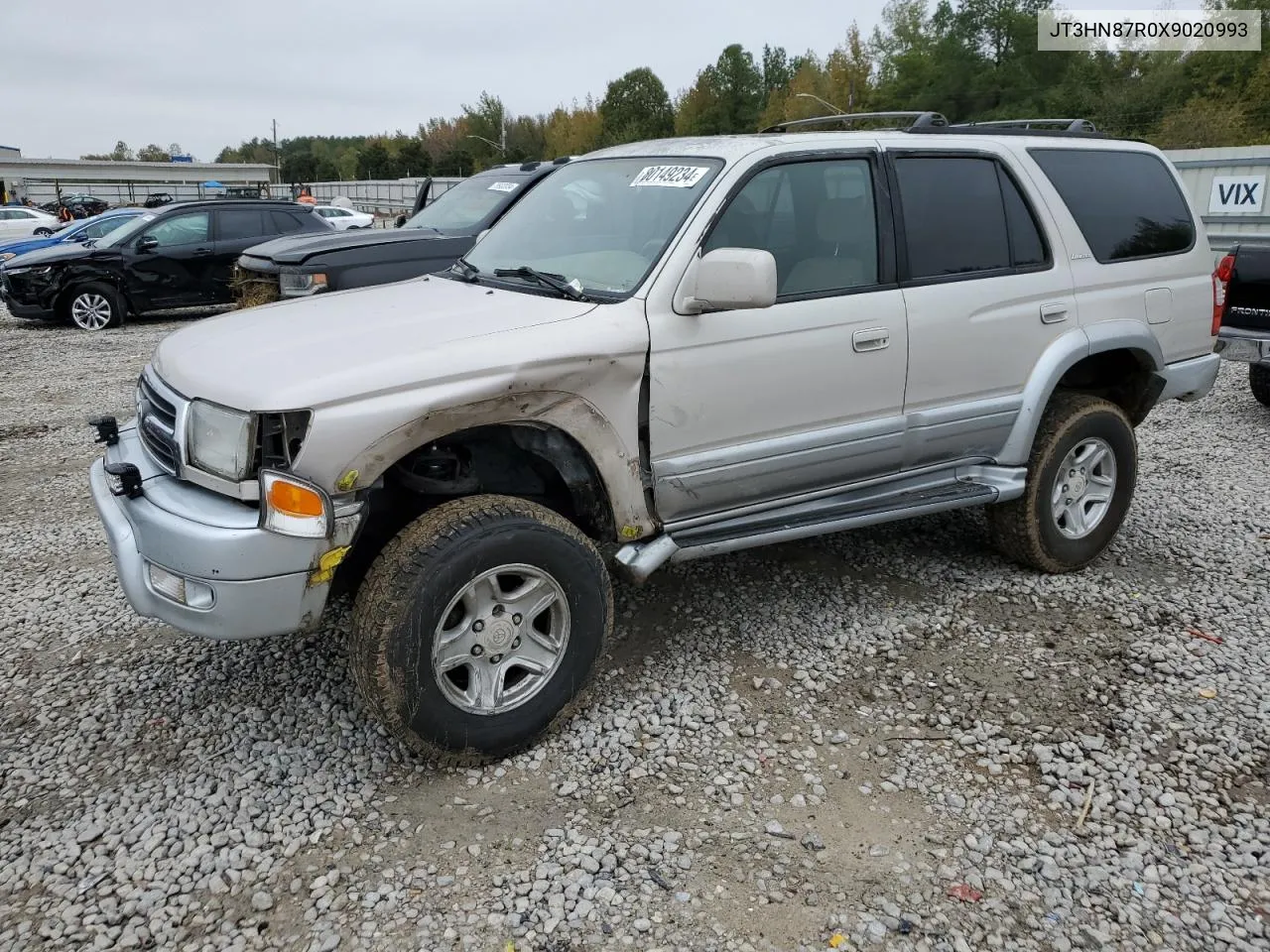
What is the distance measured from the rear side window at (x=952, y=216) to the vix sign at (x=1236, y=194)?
1322 cm

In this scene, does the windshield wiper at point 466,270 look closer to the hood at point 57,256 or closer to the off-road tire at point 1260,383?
the off-road tire at point 1260,383

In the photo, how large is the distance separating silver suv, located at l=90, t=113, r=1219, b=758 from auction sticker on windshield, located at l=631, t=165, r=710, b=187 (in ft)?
0.05

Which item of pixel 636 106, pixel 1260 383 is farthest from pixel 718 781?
pixel 636 106

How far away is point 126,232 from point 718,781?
12.9 m

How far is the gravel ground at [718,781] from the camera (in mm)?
2562

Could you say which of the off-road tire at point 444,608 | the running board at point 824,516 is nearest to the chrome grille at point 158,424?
the off-road tire at point 444,608

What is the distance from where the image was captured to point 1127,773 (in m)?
3.14

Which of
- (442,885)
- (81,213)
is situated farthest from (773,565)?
(81,213)

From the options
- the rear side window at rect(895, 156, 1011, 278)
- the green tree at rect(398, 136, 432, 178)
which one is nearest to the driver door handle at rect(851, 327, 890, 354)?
the rear side window at rect(895, 156, 1011, 278)

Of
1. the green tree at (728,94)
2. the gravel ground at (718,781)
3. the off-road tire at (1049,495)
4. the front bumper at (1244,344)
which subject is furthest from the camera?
the green tree at (728,94)

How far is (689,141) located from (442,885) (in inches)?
117

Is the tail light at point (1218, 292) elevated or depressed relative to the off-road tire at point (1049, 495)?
Answer: elevated

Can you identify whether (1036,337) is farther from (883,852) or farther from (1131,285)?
(883,852)

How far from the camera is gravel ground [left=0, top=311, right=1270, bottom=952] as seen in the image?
256 centimetres
